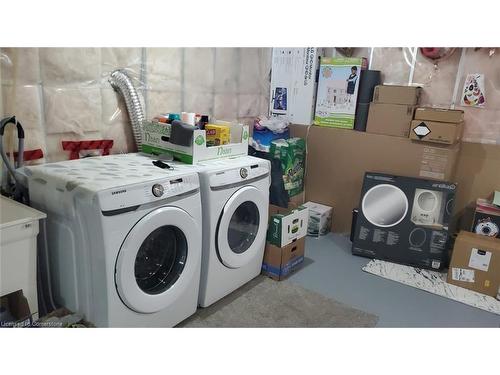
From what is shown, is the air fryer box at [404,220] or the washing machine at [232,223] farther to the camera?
the air fryer box at [404,220]

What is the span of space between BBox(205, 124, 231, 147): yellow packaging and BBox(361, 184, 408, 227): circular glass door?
53.2 inches

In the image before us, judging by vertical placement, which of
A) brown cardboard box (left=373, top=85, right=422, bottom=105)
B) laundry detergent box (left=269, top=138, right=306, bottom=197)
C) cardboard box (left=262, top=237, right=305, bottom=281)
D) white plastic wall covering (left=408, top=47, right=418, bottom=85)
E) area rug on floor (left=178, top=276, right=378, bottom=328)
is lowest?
area rug on floor (left=178, top=276, right=378, bottom=328)

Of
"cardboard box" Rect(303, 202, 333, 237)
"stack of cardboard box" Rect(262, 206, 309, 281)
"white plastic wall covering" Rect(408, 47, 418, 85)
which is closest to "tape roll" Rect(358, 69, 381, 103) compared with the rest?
"white plastic wall covering" Rect(408, 47, 418, 85)

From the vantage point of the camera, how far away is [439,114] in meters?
2.77

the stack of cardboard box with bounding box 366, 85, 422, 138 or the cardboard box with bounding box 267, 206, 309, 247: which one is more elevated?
the stack of cardboard box with bounding box 366, 85, 422, 138

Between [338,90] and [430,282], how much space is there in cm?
173

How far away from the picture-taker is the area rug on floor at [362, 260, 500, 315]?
2.34 meters

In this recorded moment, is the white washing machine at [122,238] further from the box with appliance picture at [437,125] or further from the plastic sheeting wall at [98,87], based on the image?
the box with appliance picture at [437,125]

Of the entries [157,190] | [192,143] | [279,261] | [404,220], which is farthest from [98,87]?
[404,220]

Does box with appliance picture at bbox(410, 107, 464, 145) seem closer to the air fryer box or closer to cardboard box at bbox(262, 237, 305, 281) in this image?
the air fryer box

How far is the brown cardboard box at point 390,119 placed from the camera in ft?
9.72

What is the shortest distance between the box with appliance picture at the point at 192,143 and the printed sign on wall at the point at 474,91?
70.3 inches

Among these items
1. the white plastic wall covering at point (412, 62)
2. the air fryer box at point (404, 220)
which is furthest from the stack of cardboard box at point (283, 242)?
the white plastic wall covering at point (412, 62)
